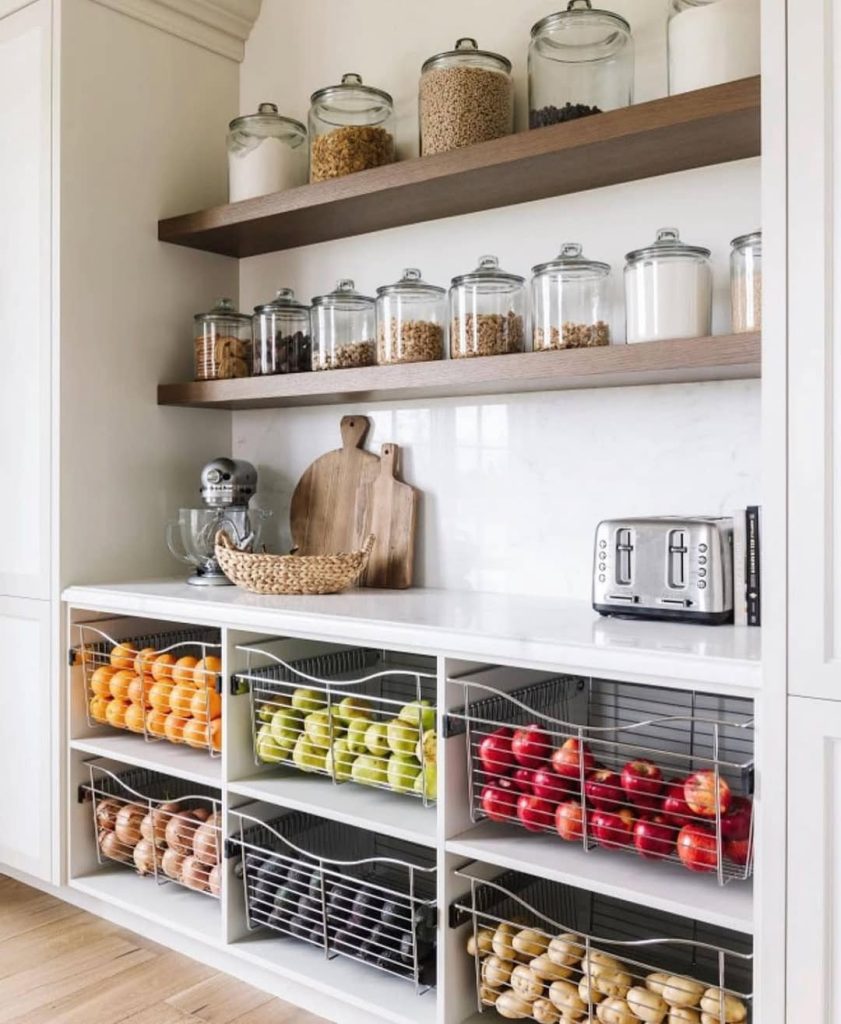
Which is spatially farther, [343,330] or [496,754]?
[343,330]

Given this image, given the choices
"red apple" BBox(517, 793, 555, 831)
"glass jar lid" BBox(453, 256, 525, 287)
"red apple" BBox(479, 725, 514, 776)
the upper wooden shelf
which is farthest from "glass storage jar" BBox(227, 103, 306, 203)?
"red apple" BBox(517, 793, 555, 831)

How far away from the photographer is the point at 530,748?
179cm

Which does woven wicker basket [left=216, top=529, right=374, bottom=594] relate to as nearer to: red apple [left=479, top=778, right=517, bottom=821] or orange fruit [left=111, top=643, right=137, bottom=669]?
orange fruit [left=111, top=643, right=137, bottom=669]

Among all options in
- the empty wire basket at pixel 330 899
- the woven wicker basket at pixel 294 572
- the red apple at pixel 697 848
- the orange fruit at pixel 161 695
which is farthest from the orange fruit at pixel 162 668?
the red apple at pixel 697 848

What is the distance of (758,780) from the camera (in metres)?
1.49

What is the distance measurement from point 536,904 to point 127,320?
5.58ft

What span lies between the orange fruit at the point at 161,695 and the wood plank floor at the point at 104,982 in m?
0.56

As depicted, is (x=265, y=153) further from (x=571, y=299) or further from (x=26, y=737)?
(x=26, y=737)

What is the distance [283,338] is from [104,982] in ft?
4.95

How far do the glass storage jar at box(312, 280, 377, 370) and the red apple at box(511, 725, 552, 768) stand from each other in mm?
994

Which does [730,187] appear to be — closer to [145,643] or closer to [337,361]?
[337,361]

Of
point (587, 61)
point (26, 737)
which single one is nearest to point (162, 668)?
point (26, 737)

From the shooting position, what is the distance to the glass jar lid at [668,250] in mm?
1892

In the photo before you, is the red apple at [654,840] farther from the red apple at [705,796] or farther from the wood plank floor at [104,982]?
the wood plank floor at [104,982]
